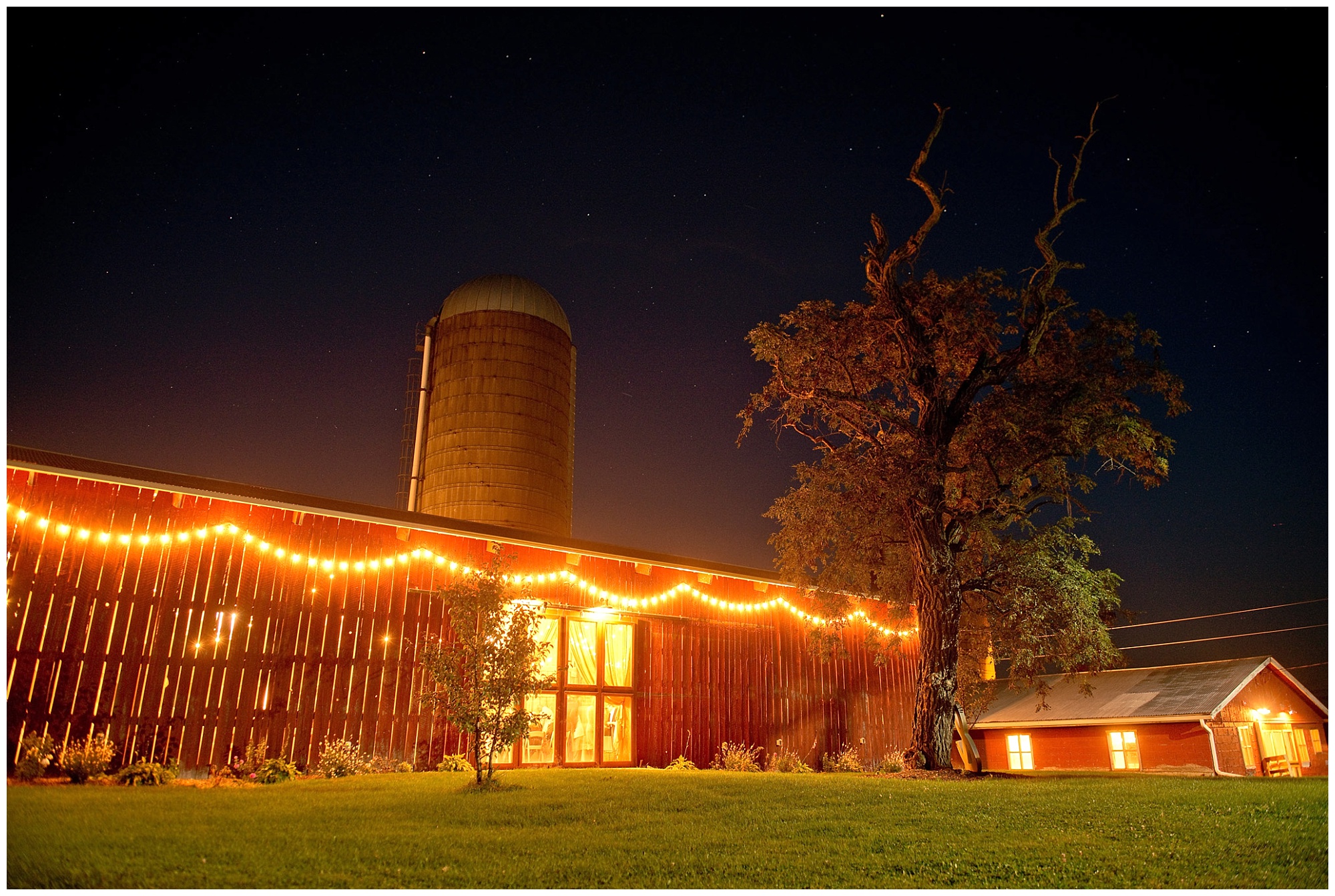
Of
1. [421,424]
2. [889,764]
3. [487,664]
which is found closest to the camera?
[487,664]

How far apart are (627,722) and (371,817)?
8527 millimetres

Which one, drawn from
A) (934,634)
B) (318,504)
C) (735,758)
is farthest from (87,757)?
(934,634)

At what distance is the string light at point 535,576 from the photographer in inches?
456

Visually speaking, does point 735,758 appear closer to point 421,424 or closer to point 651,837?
point 651,837

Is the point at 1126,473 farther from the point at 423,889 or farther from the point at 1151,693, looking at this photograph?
the point at 423,889

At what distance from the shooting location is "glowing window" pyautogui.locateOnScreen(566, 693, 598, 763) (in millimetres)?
15234

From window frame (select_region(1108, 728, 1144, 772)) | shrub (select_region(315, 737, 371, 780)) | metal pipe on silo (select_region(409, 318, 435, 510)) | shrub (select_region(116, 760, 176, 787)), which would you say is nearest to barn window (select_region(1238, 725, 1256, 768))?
window frame (select_region(1108, 728, 1144, 772))

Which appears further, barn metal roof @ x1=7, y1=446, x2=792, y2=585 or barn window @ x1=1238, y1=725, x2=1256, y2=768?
barn window @ x1=1238, y1=725, x2=1256, y2=768

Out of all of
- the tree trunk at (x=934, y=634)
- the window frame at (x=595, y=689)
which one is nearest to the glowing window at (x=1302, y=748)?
the tree trunk at (x=934, y=634)

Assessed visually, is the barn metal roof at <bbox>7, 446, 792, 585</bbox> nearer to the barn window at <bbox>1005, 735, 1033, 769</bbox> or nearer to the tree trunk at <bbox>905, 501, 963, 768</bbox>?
the tree trunk at <bbox>905, 501, 963, 768</bbox>

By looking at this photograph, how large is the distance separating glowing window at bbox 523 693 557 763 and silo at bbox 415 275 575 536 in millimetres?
6482

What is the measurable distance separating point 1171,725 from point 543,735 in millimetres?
15013

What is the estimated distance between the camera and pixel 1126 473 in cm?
1438

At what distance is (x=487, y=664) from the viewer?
10.6m
